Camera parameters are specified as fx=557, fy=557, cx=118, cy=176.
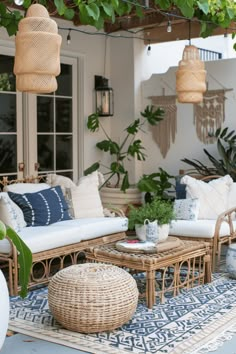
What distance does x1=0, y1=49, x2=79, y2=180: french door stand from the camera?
6434mm

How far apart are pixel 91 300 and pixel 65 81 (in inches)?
168

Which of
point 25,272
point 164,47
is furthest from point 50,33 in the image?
point 164,47

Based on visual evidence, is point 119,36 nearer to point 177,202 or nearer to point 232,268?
point 177,202

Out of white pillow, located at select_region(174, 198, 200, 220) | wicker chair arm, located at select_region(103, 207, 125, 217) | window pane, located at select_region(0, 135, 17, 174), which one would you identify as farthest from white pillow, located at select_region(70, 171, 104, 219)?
window pane, located at select_region(0, 135, 17, 174)

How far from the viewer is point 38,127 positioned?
22.3 feet

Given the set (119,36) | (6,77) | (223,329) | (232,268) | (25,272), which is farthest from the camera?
(119,36)

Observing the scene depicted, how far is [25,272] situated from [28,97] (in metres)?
3.62

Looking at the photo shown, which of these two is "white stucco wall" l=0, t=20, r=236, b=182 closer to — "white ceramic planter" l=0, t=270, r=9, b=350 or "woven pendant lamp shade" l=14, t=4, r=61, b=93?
"woven pendant lamp shade" l=14, t=4, r=61, b=93

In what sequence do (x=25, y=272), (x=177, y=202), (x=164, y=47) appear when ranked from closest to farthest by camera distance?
1. (x=25, y=272)
2. (x=177, y=202)
3. (x=164, y=47)

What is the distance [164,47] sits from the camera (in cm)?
836

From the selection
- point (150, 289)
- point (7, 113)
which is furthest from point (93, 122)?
point (150, 289)

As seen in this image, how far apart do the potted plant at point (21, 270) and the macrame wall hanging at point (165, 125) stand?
14.6 ft

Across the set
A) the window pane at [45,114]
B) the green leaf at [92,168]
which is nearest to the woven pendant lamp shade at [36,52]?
the window pane at [45,114]

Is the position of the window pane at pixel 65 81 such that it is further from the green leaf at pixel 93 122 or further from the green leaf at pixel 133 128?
the green leaf at pixel 133 128
